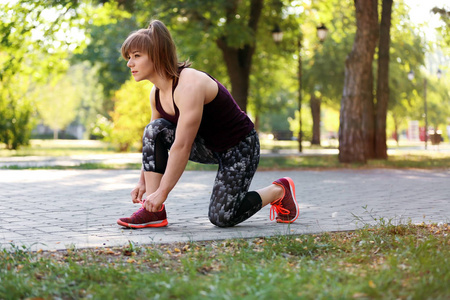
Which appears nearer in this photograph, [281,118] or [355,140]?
[355,140]

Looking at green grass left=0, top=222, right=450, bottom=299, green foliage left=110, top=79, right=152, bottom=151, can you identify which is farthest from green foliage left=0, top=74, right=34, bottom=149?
green grass left=0, top=222, right=450, bottom=299

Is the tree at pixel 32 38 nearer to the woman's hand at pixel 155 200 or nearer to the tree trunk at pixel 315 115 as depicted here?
the woman's hand at pixel 155 200

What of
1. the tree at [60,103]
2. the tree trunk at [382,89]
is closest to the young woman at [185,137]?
the tree trunk at [382,89]

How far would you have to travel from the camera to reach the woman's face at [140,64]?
4594 millimetres

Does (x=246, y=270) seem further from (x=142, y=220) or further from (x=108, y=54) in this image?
(x=108, y=54)

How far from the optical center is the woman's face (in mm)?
4594

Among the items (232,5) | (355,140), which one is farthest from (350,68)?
(232,5)

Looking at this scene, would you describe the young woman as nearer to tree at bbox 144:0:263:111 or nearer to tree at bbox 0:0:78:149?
tree at bbox 144:0:263:111

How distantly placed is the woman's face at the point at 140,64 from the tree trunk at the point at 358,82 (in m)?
11.8

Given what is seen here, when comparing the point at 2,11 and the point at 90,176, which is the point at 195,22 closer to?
the point at 2,11

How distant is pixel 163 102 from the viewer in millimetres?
4906

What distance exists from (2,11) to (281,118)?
67.5 m

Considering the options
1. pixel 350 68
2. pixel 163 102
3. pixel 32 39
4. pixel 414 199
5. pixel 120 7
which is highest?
pixel 120 7

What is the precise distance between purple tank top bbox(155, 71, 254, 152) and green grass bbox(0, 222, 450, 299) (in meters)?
0.94
